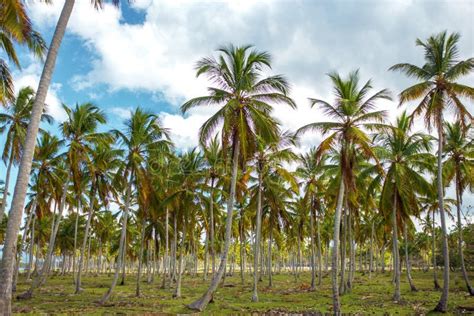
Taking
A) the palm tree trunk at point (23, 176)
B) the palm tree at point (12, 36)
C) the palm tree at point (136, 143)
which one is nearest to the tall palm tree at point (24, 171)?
the palm tree trunk at point (23, 176)

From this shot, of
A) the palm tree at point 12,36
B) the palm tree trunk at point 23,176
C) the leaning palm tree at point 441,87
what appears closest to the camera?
the palm tree trunk at point 23,176

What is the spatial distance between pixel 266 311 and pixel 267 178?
34.8 feet

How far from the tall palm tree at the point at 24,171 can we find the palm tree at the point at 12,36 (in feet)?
5.40

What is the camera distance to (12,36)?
45.5 feet

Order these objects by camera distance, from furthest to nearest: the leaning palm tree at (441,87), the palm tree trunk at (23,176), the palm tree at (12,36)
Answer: the leaning palm tree at (441,87)
the palm tree at (12,36)
the palm tree trunk at (23,176)

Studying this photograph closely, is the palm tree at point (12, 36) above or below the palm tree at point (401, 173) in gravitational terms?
above

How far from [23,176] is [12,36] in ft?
20.8

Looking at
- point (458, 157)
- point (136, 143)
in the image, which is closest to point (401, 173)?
point (458, 157)

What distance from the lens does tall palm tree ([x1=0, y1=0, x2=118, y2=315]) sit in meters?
10.0

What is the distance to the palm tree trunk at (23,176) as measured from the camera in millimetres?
10031

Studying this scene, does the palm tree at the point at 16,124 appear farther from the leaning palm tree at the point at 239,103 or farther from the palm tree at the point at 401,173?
the palm tree at the point at 401,173

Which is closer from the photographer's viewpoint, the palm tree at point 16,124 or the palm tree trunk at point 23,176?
the palm tree trunk at point 23,176

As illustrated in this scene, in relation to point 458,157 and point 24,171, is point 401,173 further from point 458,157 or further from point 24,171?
point 24,171

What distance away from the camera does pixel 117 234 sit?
5922 cm
